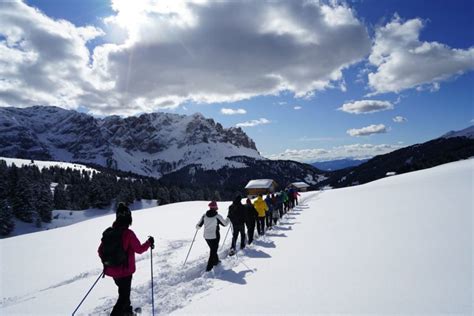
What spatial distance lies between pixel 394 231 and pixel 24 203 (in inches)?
3258

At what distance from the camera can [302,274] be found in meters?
7.88

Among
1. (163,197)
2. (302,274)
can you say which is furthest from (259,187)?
(302,274)

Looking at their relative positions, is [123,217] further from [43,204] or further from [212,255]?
[43,204]

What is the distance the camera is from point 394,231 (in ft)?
37.3

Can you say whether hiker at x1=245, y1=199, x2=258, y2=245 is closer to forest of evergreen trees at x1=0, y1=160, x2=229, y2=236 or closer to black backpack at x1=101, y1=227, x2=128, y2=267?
black backpack at x1=101, y1=227, x2=128, y2=267

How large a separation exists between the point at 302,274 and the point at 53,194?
10868 cm

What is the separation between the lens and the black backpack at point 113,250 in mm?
5996

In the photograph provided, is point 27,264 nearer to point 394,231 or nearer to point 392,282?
point 392,282

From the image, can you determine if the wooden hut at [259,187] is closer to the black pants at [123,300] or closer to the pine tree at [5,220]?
the pine tree at [5,220]

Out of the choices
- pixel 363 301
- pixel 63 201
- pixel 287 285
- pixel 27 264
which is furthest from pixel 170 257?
pixel 63 201

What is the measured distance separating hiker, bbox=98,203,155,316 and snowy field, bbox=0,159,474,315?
739 mm

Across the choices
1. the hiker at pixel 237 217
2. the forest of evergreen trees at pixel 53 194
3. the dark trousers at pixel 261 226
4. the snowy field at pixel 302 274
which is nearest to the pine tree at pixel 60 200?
the forest of evergreen trees at pixel 53 194

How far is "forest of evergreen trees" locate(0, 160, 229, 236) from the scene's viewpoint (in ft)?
227

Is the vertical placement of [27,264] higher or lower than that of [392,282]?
lower
